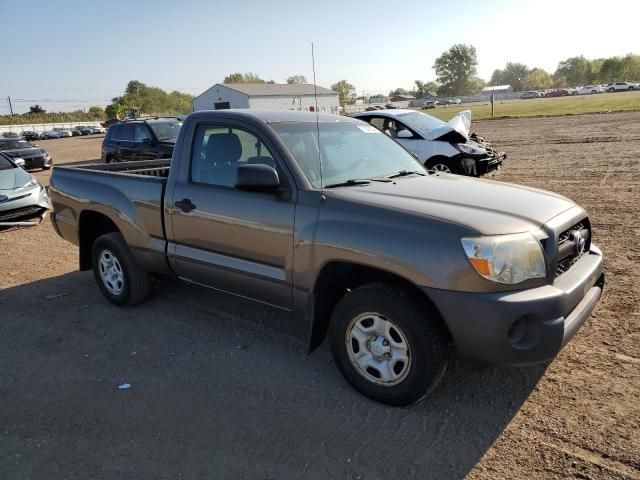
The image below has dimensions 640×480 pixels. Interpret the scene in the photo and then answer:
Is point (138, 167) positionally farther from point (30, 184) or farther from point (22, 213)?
point (30, 184)

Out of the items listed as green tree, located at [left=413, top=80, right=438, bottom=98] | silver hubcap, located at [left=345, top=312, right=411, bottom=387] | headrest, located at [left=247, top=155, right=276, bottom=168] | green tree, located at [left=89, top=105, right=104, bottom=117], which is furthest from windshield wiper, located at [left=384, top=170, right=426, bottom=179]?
green tree, located at [left=413, top=80, right=438, bottom=98]

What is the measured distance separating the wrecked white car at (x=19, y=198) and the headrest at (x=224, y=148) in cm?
689

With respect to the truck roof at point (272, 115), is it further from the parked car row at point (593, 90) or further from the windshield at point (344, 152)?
the parked car row at point (593, 90)

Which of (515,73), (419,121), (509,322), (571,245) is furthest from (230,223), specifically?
(515,73)

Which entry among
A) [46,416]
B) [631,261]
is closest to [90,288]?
[46,416]

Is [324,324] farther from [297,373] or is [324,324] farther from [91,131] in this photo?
[91,131]

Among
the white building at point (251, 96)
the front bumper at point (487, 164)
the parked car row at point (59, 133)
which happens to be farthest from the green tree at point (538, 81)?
the front bumper at point (487, 164)

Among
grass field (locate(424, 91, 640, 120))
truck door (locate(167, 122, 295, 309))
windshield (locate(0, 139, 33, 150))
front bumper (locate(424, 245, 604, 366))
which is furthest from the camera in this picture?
grass field (locate(424, 91, 640, 120))

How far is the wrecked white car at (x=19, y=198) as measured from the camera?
9227mm

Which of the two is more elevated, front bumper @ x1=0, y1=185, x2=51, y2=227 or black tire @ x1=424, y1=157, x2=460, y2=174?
black tire @ x1=424, y1=157, x2=460, y2=174

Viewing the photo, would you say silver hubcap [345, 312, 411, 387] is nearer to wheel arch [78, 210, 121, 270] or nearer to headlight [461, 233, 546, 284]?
headlight [461, 233, 546, 284]

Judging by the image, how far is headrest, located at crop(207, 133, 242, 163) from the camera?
4.08 m

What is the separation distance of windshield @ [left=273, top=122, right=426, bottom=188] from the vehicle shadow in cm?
144

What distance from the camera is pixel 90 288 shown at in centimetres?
580
